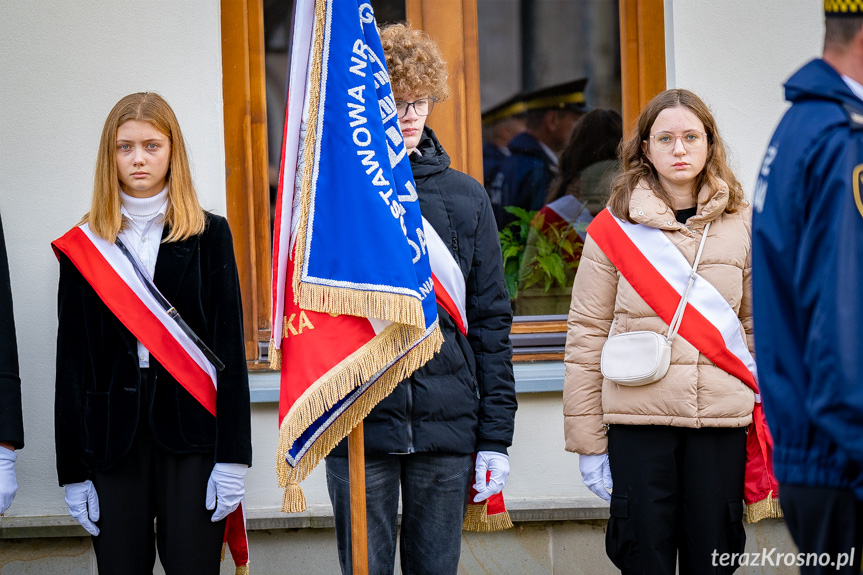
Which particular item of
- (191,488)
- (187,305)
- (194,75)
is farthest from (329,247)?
(194,75)

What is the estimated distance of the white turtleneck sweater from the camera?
3131 mm

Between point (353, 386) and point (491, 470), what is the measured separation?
2.13 feet

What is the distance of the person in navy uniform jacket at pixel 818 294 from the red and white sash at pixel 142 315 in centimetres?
187

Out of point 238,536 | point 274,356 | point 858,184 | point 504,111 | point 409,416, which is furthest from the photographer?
point 504,111

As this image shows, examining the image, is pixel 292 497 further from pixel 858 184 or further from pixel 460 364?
pixel 858 184

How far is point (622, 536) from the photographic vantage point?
3051 mm

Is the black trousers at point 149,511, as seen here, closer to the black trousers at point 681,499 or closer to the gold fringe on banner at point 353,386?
the gold fringe on banner at point 353,386

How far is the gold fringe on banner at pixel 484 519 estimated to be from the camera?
3.18 meters

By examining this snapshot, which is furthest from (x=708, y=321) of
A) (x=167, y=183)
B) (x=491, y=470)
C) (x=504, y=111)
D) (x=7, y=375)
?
(x=7, y=375)

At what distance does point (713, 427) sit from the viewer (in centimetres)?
299

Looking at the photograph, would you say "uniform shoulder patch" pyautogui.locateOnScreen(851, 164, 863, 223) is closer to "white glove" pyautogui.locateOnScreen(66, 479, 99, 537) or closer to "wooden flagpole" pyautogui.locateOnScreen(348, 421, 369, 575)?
"wooden flagpole" pyautogui.locateOnScreen(348, 421, 369, 575)

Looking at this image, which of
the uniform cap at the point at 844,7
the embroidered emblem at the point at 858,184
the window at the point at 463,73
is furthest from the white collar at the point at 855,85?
the window at the point at 463,73

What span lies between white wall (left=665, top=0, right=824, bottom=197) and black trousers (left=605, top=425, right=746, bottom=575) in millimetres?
1941

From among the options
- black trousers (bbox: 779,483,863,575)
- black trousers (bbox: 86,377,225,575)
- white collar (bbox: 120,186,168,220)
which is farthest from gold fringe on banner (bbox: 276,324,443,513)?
black trousers (bbox: 779,483,863,575)
